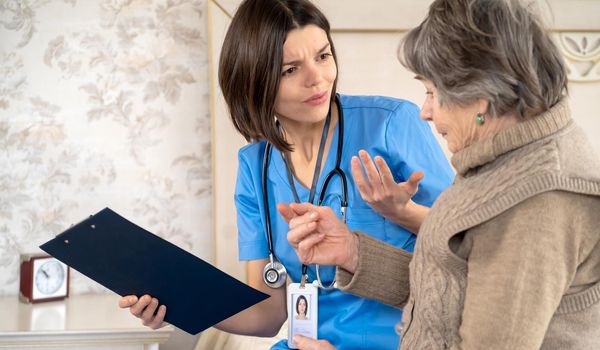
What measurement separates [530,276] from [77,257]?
867 millimetres

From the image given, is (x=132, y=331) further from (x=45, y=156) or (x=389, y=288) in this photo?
(x=389, y=288)

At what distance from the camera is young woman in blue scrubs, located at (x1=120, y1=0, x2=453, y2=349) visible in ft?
4.57

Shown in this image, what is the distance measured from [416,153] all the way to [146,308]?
653 mm

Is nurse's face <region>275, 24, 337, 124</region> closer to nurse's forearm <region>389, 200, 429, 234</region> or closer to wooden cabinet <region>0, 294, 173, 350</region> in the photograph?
nurse's forearm <region>389, 200, 429, 234</region>

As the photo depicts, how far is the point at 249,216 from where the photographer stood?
1599 mm

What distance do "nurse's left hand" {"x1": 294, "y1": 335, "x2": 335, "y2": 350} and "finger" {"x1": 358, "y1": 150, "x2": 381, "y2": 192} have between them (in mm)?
323

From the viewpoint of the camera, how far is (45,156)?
247cm

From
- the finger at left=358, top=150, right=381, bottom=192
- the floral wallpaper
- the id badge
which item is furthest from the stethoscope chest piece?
the floral wallpaper

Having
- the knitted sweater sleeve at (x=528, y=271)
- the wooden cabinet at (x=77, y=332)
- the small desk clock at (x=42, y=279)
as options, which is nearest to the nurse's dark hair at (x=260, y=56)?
the knitted sweater sleeve at (x=528, y=271)

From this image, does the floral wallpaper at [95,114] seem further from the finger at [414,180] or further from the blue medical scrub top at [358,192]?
the finger at [414,180]

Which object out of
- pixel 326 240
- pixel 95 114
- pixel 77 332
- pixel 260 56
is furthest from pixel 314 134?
pixel 95 114

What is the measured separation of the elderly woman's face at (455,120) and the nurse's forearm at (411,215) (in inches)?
13.4

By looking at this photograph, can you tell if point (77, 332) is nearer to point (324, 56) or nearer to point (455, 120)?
point (324, 56)

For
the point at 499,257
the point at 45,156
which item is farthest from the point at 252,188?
the point at 45,156
